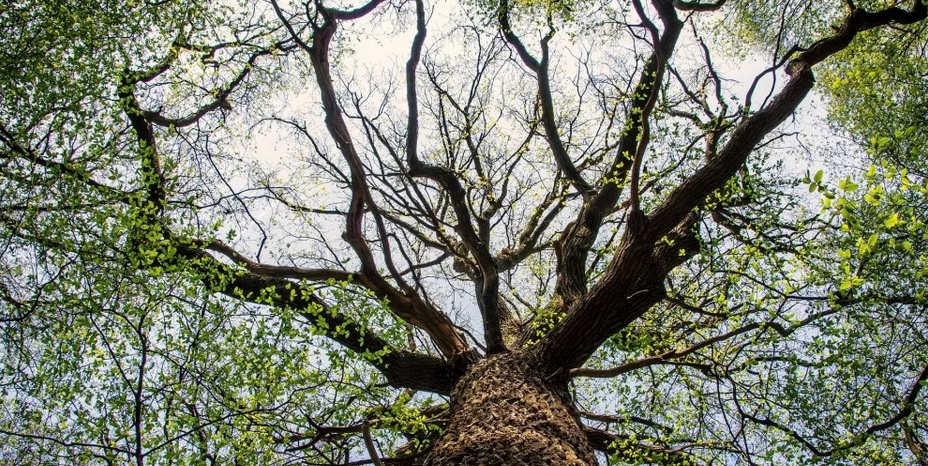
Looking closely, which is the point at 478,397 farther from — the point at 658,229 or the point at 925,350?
the point at 925,350

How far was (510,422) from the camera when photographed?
172 inches

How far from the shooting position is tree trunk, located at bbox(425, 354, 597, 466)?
3930 mm

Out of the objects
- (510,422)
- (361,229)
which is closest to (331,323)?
(361,229)

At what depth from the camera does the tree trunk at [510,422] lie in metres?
3.93

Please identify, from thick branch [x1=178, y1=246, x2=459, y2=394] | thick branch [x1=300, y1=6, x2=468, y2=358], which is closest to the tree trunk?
thick branch [x1=178, y1=246, x2=459, y2=394]

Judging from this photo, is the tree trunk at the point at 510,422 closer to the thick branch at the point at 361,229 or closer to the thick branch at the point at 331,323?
the thick branch at the point at 331,323

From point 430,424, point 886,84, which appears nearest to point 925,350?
point 886,84

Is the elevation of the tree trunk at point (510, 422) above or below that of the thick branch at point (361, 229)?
below

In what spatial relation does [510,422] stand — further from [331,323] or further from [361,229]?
[361,229]

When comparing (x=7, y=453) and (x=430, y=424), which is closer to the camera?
(x=7, y=453)

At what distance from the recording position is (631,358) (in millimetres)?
6875

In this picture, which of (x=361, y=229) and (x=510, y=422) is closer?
(x=510, y=422)

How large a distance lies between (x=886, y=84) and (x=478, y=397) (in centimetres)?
656

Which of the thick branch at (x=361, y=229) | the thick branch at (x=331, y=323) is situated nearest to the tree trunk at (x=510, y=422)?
the thick branch at (x=331, y=323)
